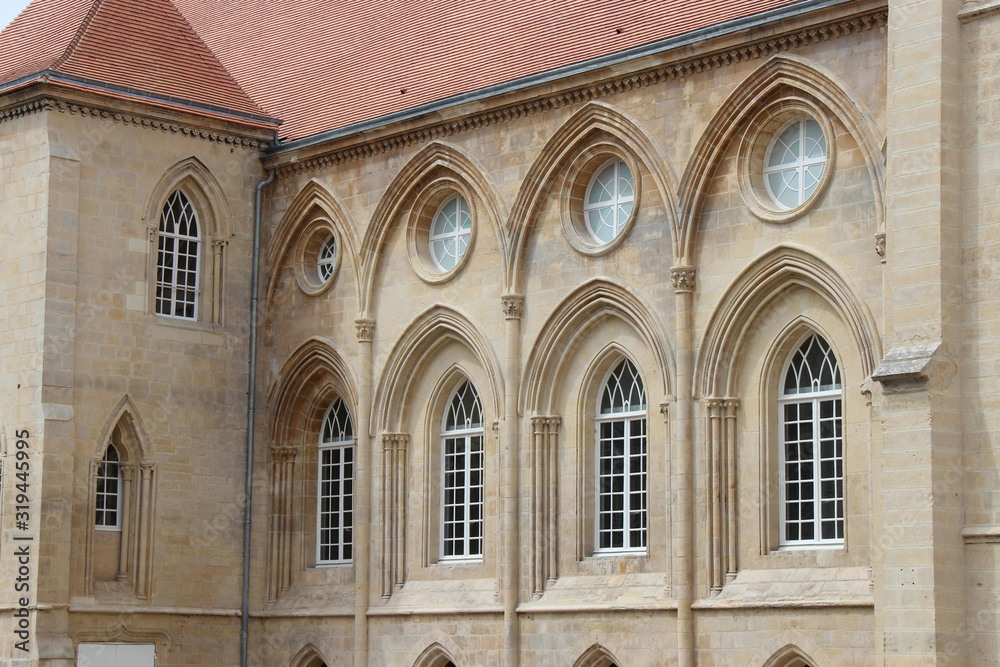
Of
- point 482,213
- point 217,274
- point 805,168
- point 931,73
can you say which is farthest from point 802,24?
point 217,274

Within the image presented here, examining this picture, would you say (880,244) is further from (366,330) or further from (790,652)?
(366,330)

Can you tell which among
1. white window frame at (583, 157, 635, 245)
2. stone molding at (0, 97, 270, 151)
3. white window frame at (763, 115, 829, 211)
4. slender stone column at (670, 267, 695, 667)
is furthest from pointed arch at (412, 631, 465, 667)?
stone molding at (0, 97, 270, 151)

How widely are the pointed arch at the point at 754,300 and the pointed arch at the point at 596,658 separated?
3948 mm

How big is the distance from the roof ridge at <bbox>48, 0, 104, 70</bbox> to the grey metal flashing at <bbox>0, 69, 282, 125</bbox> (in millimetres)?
398

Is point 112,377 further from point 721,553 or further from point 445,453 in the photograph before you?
point 721,553

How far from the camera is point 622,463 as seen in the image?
2728 cm

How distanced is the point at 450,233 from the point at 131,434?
242 inches

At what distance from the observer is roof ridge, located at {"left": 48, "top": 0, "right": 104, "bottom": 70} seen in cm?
3044

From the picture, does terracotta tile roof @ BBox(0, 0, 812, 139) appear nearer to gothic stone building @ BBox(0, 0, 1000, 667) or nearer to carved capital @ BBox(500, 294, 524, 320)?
gothic stone building @ BBox(0, 0, 1000, 667)

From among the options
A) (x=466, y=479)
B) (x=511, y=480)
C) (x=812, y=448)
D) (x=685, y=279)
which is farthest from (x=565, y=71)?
(x=812, y=448)

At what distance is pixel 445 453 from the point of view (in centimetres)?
3019

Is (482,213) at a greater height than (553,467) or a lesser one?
greater

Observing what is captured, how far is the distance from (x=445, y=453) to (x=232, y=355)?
4.42 m

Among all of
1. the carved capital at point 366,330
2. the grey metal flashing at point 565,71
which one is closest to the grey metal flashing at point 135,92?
the grey metal flashing at point 565,71
